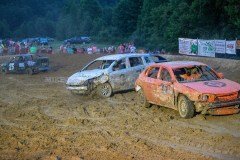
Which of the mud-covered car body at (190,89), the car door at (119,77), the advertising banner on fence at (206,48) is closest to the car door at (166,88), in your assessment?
the mud-covered car body at (190,89)

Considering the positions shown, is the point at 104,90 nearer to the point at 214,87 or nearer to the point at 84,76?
the point at 84,76

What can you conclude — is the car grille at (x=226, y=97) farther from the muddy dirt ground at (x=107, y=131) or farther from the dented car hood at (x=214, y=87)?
the muddy dirt ground at (x=107, y=131)

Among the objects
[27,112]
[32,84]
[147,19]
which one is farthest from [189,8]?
[27,112]

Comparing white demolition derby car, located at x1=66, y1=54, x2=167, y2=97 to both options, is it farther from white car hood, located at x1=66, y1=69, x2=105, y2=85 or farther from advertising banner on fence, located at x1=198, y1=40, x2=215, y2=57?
advertising banner on fence, located at x1=198, y1=40, x2=215, y2=57

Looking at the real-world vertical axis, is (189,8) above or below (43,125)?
above

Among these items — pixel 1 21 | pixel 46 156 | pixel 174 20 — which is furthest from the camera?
pixel 1 21

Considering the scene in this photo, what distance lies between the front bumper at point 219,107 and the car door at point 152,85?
5.59ft

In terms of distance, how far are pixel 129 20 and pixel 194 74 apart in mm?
48265

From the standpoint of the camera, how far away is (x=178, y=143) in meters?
8.76

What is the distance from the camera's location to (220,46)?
2705 centimetres

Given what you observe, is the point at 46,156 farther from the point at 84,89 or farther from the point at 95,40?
the point at 95,40

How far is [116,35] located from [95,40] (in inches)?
203

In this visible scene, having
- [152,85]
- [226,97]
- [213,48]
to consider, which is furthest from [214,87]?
[213,48]

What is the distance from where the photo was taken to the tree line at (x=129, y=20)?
114 ft
